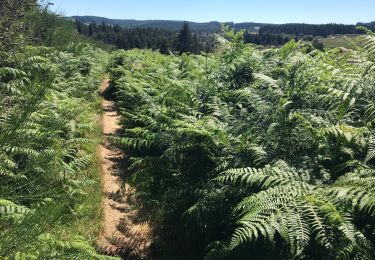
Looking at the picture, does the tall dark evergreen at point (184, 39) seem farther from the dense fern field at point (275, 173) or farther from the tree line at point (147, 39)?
the dense fern field at point (275, 173)

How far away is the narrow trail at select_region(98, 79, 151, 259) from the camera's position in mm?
5504

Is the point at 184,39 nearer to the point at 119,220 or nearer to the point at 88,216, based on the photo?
the point at 119,220

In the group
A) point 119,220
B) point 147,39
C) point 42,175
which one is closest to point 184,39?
point 147,39

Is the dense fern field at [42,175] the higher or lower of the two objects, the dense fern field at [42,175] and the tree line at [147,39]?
the higher

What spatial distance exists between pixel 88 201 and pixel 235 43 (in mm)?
5234

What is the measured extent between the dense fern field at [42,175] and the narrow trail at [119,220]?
8.4 inches

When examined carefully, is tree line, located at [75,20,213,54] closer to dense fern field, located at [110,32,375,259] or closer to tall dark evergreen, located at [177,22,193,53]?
tall dark evergreen, located at [177,22,193,53]

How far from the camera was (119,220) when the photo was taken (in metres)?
6.36

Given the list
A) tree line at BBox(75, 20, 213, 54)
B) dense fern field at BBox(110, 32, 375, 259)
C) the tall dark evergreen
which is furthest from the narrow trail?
the tall dark evergreen

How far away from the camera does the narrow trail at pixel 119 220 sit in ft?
18.1

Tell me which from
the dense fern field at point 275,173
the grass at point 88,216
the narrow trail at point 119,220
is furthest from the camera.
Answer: the narrow trail at point 119,220

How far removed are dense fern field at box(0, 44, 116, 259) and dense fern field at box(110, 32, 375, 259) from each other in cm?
107

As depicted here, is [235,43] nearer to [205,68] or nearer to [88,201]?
[205,68]

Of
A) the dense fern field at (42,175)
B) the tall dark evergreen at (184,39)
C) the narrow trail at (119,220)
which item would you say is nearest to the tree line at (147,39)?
the tall dark evergreen at (184,39)
